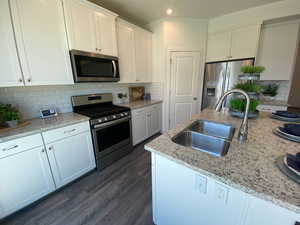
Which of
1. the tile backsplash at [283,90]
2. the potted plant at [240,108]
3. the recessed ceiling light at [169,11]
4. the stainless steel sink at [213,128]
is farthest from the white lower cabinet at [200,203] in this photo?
the tile backsplash at [283,90]

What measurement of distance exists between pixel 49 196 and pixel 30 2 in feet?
7.54

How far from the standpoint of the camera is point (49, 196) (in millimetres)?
1644

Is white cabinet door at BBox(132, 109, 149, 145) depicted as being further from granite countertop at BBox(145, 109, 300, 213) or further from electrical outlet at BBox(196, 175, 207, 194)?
electrical outlet at BBox(196, 175, 207, 194)

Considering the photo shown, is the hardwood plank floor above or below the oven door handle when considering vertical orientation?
below

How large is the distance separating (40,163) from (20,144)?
1.01 feet

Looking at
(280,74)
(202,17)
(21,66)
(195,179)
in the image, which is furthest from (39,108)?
(280,74)

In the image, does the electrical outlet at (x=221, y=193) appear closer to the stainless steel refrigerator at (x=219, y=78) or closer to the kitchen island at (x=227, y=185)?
the kitchen island at (x=227, y=185)

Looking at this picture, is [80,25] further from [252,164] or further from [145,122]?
[252,164]

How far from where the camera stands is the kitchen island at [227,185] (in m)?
0.60

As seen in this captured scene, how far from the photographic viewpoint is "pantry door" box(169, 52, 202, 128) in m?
3.06

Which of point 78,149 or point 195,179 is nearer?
point 195,179

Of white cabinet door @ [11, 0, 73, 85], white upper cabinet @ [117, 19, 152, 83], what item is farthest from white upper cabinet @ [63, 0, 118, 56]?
white upper cabinet @ [117, 19, 152, 83]

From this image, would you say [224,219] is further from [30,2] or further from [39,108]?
[30,2]

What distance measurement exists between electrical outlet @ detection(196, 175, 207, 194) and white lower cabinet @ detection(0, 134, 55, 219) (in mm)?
1656
